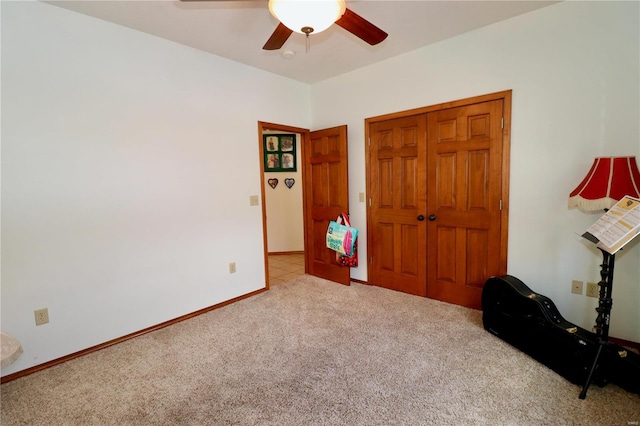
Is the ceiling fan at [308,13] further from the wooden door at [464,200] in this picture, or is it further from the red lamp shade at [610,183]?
the red lamp shade at [610,183]

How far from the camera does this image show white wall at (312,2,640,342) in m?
2.18

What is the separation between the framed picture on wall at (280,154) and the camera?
5.62 metres

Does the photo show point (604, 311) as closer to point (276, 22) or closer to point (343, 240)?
point (343, 240)

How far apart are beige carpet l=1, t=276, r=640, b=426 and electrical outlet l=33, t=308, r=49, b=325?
0.35m

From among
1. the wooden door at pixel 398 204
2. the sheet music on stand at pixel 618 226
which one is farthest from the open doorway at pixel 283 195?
the sheet music on stand at pixel 618 226

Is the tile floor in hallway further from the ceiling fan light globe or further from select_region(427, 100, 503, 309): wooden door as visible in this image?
the ceiling fan light globe

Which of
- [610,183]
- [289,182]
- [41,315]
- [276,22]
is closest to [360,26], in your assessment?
[276,22]

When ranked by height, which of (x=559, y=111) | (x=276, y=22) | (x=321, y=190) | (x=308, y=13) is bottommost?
(x=321, y=190)

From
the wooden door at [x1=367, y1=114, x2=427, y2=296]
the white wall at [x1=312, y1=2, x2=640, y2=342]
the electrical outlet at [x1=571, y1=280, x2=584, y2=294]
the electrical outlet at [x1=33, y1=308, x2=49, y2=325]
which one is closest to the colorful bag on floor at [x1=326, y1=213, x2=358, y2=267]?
the wooden door at [x1=367, y1=114, x2=427, y2=296]

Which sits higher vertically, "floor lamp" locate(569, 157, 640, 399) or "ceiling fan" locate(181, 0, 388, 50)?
"ceiling fan" locate(181, 0, 388, 50)

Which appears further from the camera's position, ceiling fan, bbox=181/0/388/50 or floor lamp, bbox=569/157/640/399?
floor lamp, bbox=569/157/640/399

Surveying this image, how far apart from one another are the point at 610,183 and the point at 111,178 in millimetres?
3631

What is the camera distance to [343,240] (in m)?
3.43

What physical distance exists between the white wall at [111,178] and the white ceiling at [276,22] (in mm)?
200
